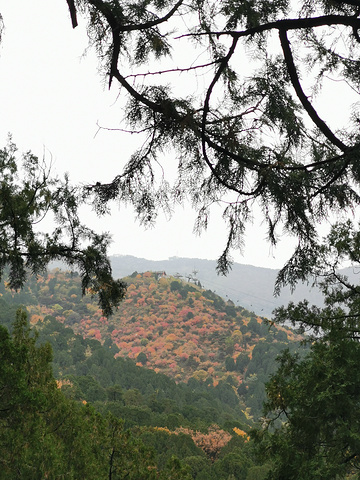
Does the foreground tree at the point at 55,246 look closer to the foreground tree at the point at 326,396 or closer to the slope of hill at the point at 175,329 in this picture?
the foreground tree at the point at 326,396

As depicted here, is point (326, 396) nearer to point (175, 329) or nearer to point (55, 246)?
point (55, 246)

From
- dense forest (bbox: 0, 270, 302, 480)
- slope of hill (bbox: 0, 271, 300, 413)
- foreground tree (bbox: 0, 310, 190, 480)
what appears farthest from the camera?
slope of hill (bbox: 0, 271, 300, 413)

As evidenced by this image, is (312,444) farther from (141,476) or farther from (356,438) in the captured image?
(141,476)

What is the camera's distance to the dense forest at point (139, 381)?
6.32 meters

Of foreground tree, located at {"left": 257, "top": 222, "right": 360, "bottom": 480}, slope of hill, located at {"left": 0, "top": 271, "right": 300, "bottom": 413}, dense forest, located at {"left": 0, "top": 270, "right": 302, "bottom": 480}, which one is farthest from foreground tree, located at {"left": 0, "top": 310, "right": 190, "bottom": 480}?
slope of hill, located at {"left": 0, "top": 271, "right": 300, "bottom": 413}

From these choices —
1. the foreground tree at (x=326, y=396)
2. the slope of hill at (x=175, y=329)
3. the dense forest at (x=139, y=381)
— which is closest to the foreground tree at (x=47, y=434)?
the dense forest at (x=139, y=381)

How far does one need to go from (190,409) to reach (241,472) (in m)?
16.8

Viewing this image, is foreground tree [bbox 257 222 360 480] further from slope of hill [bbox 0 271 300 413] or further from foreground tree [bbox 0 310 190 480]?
slope of hill [bbox 0 271 300 413]

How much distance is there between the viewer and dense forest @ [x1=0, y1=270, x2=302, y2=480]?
632 cm

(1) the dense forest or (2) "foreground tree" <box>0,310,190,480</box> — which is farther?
(1) the dense forest

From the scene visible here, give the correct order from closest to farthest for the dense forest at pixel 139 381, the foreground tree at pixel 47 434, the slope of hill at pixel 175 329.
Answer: the foreground tree at pixel 47 434, the dense forest at pixel 139 381, the slope of hill at pixel 175 329

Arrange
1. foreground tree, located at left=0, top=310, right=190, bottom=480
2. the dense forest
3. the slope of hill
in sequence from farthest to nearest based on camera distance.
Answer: the slope of hill → the dense forest → foreground tree, located at left=0, top=310, right=190, bottom=480

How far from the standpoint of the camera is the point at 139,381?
4634 centimetres

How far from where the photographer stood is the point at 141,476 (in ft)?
23.5
